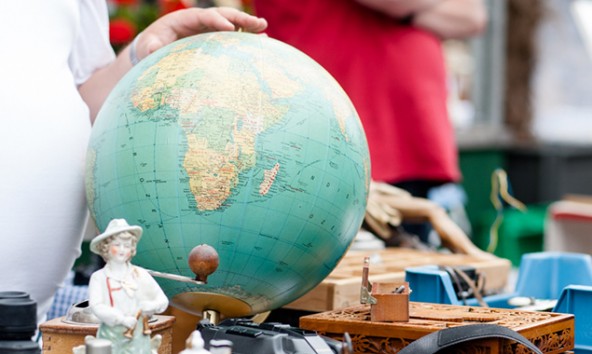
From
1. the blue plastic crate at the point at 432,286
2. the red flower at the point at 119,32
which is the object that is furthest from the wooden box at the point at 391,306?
the red flower at the point at 119,32

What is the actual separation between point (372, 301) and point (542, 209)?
5190 millimetres

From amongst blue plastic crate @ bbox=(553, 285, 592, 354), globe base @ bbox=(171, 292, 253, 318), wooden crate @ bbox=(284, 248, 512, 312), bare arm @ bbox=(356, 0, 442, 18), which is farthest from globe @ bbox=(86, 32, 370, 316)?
bare arm @ bbox=(356, 0, 442, 18)

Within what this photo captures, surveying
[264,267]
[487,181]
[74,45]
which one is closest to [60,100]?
[74,45]

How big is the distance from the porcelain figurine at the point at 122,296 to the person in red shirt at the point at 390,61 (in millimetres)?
2057

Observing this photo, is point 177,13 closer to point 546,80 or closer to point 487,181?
point 487,181

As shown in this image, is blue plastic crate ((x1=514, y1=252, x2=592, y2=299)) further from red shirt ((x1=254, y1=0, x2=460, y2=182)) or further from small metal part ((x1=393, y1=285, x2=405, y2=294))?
red shirt ((x1=254, y1=0, x2=460, y2=182))

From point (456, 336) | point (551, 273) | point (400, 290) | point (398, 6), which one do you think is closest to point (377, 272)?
point (551, 273)

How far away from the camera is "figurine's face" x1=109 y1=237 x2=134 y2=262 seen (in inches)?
48.6

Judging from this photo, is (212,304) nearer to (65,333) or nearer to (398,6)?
(65,333)

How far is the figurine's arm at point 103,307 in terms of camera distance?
121 centimetres

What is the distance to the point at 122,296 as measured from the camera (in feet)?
4.04

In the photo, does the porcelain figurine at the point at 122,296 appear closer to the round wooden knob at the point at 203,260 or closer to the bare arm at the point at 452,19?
the round wooden knob at the point at 203,260

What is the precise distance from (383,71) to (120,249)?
2.19 m

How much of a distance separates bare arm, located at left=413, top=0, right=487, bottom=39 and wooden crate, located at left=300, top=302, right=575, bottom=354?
5.88ft
